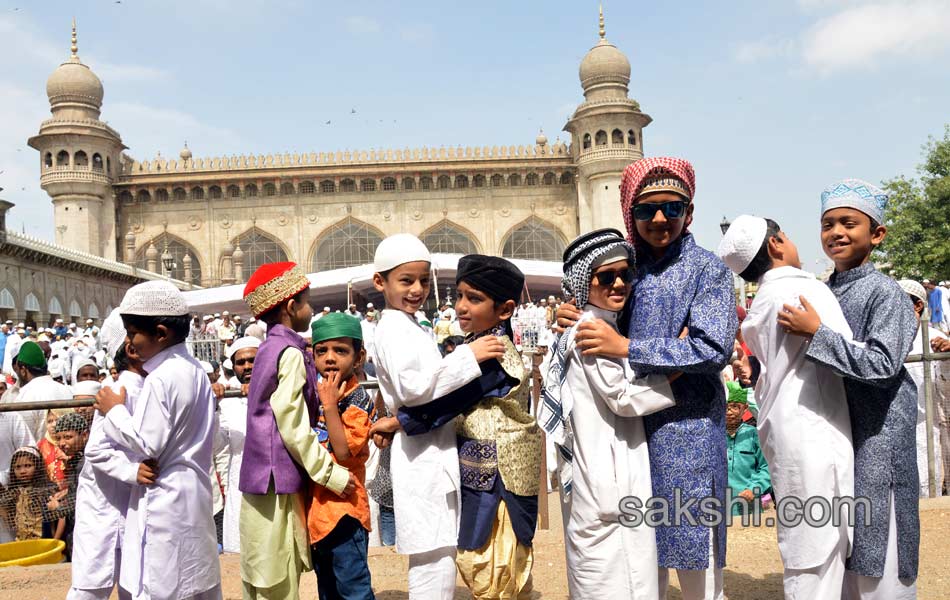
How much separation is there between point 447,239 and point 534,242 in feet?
12.3

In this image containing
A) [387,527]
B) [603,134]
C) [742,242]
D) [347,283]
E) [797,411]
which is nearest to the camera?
[797,411]

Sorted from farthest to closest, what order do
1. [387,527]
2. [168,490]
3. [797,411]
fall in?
[387,527] < [168,490] < [797,411]

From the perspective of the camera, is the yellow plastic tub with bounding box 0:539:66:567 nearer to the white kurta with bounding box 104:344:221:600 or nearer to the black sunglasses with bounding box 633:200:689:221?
the white kurta with bounding box 104:344:221:600

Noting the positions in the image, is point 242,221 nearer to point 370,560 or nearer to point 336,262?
point 336,262

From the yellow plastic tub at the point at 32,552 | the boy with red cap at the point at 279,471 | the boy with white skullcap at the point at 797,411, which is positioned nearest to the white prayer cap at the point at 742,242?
the boy with white skullcap at the point at 797,411

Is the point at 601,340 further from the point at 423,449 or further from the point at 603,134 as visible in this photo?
the point at 603,134

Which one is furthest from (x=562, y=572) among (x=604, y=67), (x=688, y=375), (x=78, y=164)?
(x=78, y=164)

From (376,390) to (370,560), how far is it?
0.79 metres

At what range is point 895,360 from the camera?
1806 mm

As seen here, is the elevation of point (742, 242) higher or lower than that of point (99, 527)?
higher

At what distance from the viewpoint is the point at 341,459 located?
7.20 ft

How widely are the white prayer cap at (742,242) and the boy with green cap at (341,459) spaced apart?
3.61 ft

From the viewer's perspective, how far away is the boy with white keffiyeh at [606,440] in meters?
1.78

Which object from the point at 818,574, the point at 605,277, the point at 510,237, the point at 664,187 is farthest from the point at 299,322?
the point at 510,237
